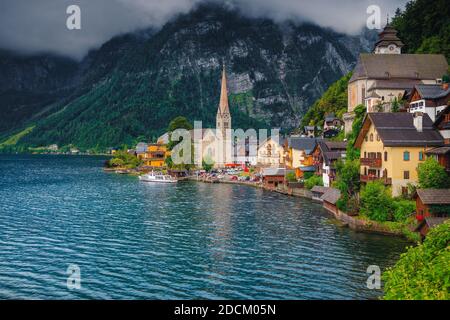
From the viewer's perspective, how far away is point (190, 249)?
48531mm

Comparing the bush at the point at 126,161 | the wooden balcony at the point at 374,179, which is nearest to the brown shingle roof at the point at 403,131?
the wooden balcony at the point at 374,179

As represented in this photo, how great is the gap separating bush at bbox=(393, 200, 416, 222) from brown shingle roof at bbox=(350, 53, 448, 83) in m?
48.3

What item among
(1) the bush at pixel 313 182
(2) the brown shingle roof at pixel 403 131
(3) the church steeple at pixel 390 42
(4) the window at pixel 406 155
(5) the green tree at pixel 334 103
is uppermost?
(3) the church steeple at pixel 390 42

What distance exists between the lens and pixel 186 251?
47.6m

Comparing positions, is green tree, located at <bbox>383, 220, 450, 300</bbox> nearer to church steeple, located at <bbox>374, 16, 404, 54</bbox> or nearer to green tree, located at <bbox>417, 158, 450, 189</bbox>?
green tree, located at <bbox>417, 158, 450, 189</bbox>

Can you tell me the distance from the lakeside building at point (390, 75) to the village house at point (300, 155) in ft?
33.4

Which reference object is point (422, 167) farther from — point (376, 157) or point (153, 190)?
point (153, 190)

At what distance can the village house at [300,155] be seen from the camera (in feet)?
341

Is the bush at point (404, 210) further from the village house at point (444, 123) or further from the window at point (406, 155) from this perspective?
the village house at point (444, 123)

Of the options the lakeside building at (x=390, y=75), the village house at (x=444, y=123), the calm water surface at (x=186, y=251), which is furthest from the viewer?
the lakeside building at (x=390, y=75)

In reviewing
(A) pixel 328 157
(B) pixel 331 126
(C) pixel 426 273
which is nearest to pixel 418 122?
(A) pixel 328 157
